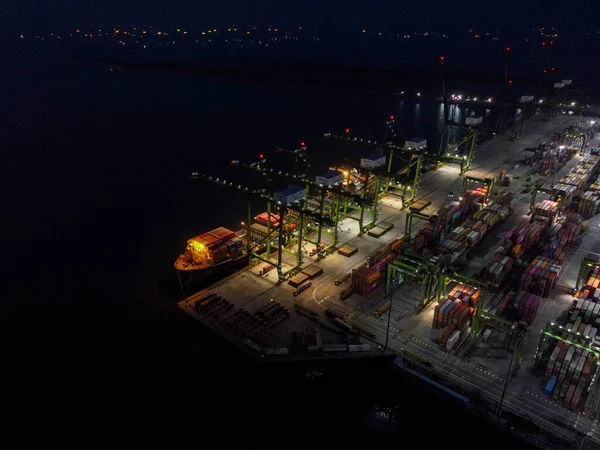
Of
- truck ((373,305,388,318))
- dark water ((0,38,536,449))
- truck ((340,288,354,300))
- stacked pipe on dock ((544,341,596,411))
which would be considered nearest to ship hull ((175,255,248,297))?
dark water ((0,38,536,449))

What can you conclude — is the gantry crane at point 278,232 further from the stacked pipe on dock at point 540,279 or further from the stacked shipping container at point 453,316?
the stacked pipe on dock at point 540,279

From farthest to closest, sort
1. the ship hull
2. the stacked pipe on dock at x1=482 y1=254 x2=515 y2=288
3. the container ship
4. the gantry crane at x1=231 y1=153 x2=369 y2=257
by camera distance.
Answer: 1. the gantry crane at x1=231 y1=153 x2=369 y2=257
2. the container ship
3. the ship hull
4. the stacked pipe on dock at x1=482 y1=254 x2=515 y2=288

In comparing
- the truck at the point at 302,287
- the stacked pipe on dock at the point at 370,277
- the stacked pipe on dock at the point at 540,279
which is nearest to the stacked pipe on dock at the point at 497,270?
the stacked pipe on dock at the point at 540,279

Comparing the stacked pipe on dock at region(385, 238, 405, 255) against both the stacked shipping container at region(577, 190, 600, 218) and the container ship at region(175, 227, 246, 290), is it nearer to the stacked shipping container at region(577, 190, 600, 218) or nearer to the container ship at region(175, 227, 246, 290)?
the container ship at region(175, 227, 246, 290)

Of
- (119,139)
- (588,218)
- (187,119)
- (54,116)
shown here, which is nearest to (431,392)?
(588,218)

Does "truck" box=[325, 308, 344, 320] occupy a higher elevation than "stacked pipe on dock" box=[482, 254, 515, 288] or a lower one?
lower

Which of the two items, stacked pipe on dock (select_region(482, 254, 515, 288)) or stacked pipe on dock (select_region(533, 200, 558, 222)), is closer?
stacked pipe on dock (select_region(482, 254, 515, 288))
